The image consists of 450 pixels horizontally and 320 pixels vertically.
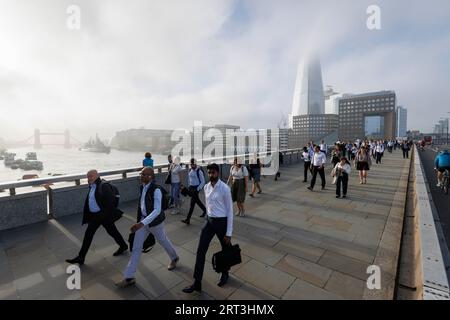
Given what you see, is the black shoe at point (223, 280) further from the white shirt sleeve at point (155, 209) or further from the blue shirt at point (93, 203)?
the blue shirt at point (93, 203)

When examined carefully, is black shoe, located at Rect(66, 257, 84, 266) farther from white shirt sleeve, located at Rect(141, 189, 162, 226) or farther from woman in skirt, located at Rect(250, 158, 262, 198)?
woman in skirt, located at Rect(250, 158, 262, 198)

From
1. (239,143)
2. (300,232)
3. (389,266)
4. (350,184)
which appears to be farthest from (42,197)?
(239,143)

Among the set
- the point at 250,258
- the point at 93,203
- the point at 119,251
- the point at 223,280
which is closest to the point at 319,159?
the point at 250,258

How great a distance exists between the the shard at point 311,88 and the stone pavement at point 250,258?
147 metres

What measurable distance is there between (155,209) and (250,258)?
2.00 metres

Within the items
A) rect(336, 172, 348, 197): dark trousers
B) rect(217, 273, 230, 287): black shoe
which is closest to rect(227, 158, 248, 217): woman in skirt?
rect(217, 273, 230, 287): black shoe

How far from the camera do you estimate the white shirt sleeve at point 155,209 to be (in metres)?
3.20

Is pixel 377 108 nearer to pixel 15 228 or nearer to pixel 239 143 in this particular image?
pixel 239 143

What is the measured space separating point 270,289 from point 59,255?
3.90m

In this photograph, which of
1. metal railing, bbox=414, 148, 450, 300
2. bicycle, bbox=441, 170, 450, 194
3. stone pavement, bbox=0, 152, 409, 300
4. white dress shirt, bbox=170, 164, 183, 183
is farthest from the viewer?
bicycle, bbox=441, 170, 450, 194

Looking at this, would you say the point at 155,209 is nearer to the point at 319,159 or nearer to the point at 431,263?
the point at 431,263

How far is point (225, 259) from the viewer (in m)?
3.13

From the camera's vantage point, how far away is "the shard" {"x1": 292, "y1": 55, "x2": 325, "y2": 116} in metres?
142

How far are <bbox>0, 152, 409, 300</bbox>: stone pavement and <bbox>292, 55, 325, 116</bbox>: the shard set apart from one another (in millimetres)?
147435
